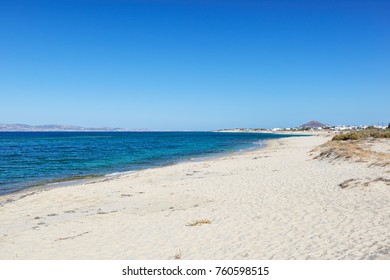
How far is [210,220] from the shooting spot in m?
10.9

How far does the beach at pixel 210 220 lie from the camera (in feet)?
26.2

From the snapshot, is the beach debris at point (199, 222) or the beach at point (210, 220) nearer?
the beach at point (210, 220)

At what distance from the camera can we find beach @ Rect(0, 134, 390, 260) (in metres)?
8.00

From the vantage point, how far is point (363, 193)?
13.0 metres

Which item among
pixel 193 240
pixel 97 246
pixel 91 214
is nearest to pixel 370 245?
pixel 193 240

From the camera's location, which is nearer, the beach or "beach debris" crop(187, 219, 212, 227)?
the beach

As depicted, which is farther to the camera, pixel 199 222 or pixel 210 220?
pixel 210 220

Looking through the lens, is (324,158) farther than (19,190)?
Yes

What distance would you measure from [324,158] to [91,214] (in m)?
19.1
